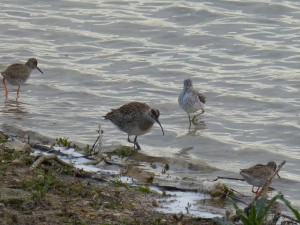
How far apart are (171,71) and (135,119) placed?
15.3 feet

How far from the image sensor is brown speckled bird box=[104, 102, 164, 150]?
467 inches

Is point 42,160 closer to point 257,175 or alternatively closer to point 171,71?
point 257,175

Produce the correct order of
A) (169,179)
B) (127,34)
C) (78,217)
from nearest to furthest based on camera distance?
(78,217) < (169,179) < (127,34)

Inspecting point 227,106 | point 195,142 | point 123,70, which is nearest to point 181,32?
point 123,70

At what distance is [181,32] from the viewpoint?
60.4 ft

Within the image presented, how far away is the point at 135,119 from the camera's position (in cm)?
1179

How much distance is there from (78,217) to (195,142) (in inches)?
237

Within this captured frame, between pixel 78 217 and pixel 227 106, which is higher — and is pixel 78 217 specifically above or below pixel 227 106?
above

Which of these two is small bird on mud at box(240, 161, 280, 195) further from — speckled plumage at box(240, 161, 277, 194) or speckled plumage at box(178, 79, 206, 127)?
speckled plumage at box(178, 79, 206, 127)

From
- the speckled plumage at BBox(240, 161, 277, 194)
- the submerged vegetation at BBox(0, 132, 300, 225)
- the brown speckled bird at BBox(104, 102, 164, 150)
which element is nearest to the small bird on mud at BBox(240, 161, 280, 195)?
the speckled plumage at BBox(240, 161, 277, 194)

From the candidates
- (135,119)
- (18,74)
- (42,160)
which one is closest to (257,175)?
(42,160)

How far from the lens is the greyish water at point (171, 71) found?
12523mm

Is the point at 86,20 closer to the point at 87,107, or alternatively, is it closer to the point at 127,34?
the point at 127,34

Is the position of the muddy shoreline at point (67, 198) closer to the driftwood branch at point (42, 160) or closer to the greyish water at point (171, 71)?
the driftwood branch at point (42, 160)
